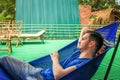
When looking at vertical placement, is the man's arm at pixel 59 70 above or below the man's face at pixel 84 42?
below

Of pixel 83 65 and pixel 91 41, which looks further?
pixel 91 41

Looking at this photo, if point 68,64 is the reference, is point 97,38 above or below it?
above

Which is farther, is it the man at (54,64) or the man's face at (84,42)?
the man's face at (84,42)

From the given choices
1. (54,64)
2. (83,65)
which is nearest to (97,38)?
(83,65)

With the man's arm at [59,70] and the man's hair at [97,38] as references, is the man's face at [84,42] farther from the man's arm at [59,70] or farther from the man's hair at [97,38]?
the man's arm at [59,70]

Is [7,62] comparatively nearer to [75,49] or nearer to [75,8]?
[75,49]

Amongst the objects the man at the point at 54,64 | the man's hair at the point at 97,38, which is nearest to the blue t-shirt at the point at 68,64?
the man at the point at 54,64

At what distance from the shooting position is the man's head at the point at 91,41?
2.83 m

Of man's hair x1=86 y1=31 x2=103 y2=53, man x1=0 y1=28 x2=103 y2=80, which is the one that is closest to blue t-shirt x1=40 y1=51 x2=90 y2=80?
man x1=0 y1=28 x2=103 y2=80

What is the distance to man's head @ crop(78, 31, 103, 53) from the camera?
9.29ft

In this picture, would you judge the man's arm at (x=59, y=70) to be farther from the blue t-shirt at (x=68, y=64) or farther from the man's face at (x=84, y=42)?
the man's face at (x=84, y=42)

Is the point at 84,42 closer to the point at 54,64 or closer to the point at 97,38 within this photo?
the point at 97,38

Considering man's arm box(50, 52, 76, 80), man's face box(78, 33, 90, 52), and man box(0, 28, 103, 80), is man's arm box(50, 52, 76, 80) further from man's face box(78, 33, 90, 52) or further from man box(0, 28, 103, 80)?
man's face box(78, 33, 90, 52)

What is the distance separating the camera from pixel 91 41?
2.85 metres
